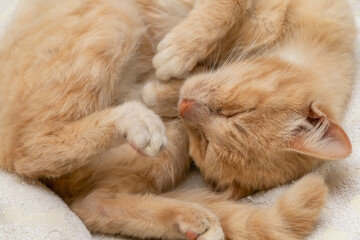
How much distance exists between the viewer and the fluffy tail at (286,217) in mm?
1463

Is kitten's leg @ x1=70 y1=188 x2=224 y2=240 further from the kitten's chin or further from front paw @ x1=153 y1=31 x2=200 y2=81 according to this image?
front paw @ x1=153 y1=31 x2=200 y2=81

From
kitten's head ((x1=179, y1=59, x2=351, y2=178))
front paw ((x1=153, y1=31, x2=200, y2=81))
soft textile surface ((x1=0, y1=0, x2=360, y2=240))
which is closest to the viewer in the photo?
soft textile surface ((x1=0, y1=0, x2=360, y2=240))

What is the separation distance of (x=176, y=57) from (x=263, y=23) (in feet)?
1.27

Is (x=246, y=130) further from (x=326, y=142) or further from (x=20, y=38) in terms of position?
(x=20, y=38)

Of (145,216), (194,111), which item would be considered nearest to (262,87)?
(194,111)

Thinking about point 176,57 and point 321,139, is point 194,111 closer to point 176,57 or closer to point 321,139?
point 176,57

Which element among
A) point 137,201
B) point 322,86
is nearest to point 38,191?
point 137,201

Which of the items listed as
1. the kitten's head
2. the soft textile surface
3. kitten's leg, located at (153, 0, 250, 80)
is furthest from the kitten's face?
the soft textile surface

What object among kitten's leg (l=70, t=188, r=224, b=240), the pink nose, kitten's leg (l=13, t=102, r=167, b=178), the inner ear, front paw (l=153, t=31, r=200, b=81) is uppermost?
the inner ear

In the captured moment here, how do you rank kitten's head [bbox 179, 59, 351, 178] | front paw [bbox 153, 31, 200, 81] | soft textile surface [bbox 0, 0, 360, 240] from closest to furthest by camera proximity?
1. soft textile surface [bbox 0, 0, 360, 240]
2. kitten's head [bbox 179, 59, 351, 178]
3. front paw [bbox 153, 31, 200, 81]

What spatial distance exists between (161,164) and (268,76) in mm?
547

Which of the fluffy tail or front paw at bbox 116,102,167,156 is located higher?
front paw at bbox 116,102,167,156

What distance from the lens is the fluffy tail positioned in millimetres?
1463

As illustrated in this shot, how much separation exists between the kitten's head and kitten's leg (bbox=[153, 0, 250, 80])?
0.40ft
